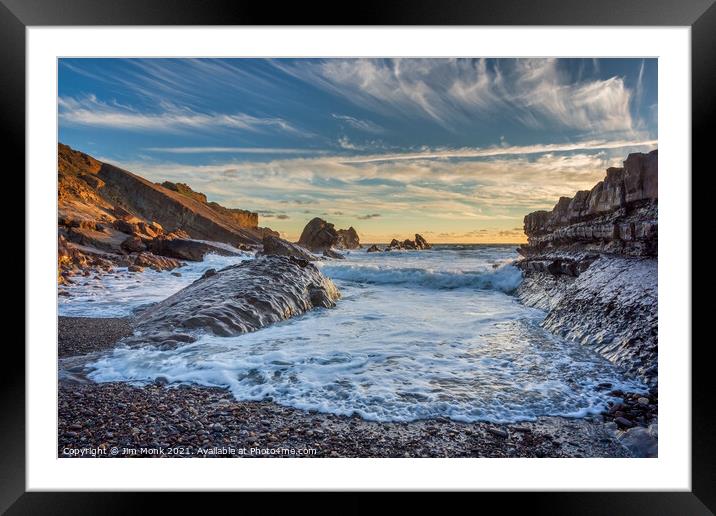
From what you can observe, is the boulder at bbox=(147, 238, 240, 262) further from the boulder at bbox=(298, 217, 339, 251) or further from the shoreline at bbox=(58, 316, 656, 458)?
the shoreline at bbox=(58, 316, 656, 458)

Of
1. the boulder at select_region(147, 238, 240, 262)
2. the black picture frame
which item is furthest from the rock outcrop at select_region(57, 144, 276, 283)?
the black picture frame

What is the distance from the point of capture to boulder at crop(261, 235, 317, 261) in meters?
3.84

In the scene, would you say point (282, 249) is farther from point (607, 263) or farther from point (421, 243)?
point (607, 263)

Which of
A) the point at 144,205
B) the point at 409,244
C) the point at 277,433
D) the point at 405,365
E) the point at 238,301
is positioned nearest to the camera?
the point at 277,433

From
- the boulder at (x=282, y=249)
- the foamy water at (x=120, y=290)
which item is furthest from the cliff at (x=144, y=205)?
the foamy water at (x=120, y=290)

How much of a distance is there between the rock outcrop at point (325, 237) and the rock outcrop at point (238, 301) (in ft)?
1.38

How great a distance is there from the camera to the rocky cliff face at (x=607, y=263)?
8.16 ft

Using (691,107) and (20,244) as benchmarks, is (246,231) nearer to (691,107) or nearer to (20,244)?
(20,244)

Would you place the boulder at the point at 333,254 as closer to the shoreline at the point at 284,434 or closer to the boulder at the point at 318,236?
the boulder at the point at 318,236

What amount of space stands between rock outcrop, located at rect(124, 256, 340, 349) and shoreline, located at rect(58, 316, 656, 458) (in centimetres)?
76
